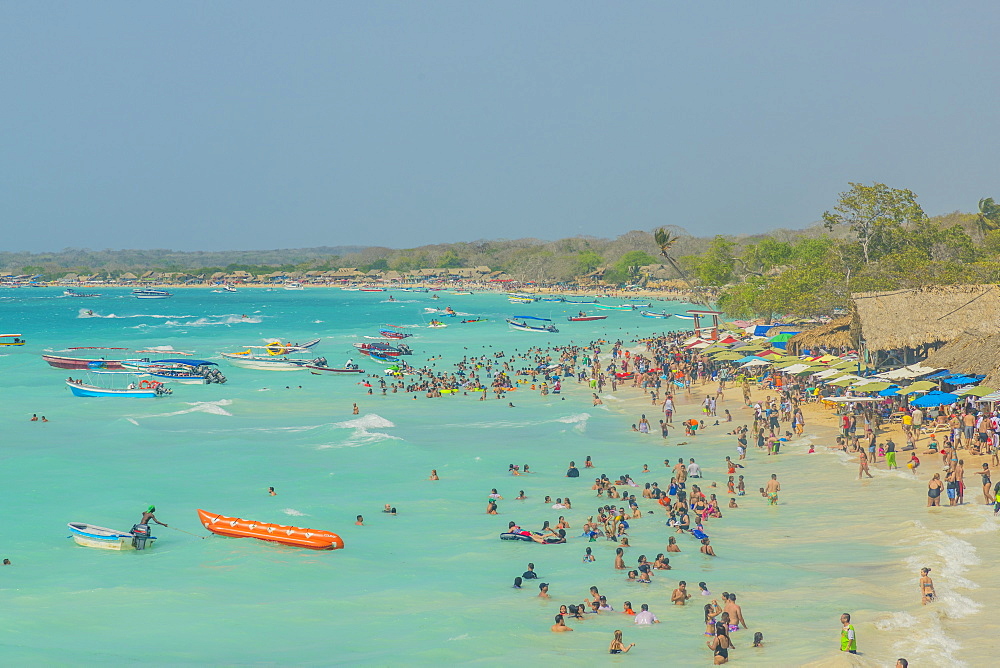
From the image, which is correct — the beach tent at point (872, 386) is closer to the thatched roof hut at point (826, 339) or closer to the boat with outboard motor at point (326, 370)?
the thatched roof hut at point (826, 339)

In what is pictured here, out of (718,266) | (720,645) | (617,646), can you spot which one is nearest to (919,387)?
(720,645)

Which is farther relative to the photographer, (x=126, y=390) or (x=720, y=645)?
(x=126, y=390)

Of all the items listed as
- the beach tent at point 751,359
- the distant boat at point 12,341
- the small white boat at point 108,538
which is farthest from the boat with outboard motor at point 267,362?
the small white boat at point 108,538

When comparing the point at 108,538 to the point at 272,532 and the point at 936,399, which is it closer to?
the point at 272,532

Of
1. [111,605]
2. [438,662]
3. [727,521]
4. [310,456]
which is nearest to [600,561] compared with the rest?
[727,521]

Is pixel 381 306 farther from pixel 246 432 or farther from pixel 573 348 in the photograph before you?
pixel 246 432

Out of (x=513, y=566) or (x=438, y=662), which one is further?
(x=513, y=566)

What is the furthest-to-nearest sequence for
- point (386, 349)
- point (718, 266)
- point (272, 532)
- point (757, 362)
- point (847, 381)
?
point (718, 266)
point (386, 349)
point (757, 362)
point (847, 381)
point (272, 532)
